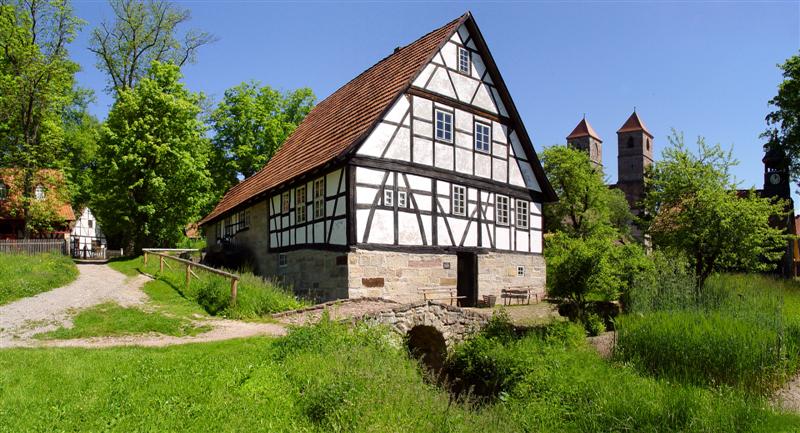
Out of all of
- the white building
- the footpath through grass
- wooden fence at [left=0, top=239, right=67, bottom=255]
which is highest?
the white building

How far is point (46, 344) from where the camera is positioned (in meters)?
10.5

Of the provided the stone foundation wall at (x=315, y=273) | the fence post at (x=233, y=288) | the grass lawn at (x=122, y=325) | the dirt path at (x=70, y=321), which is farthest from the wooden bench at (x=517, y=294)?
the grass lawn at (x=122, y=325)

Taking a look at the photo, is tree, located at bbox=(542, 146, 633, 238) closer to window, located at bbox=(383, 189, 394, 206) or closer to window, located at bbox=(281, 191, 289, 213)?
window, located at bbox=(383, 189, 394, 206)

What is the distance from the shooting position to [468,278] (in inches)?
759

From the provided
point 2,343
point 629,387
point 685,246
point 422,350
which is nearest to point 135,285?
point 2,343

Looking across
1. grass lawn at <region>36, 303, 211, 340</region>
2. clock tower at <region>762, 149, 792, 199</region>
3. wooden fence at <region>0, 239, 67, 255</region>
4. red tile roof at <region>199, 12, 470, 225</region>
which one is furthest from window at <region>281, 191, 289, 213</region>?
clock tower at <region>762, 149, 792, 199</region>

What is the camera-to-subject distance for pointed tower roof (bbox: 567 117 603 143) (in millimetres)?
66750

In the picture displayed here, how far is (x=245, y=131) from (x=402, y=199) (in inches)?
787

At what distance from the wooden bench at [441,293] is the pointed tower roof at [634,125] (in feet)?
193

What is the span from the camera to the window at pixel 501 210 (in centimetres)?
2009

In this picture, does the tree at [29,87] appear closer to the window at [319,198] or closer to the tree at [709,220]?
the window at [319,198]

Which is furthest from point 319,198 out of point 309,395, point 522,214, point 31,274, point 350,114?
point 31,274

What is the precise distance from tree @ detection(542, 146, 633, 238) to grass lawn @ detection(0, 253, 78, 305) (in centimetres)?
2462

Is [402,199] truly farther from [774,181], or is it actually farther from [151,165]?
[774,181]
